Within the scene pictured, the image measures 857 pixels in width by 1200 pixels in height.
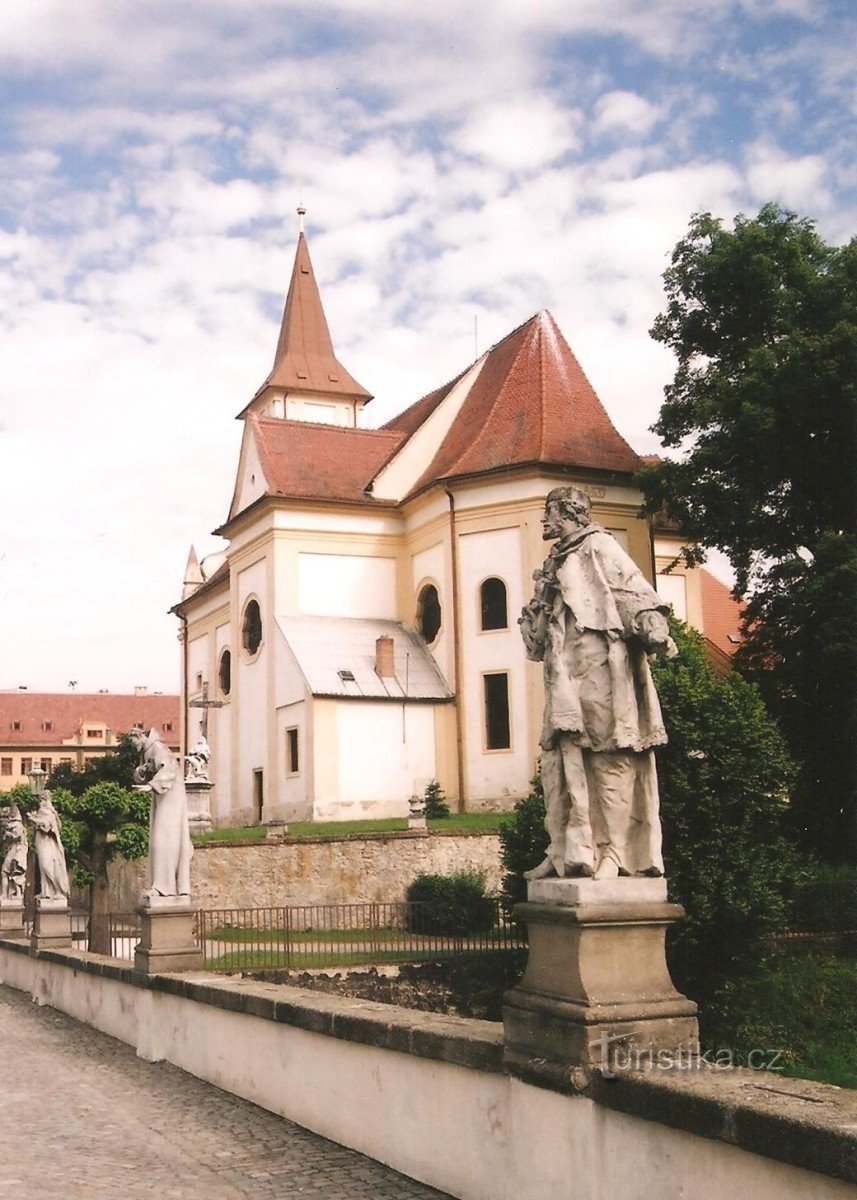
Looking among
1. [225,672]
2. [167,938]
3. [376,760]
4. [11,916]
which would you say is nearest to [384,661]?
[376,760]

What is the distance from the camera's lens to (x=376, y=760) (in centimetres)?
3325

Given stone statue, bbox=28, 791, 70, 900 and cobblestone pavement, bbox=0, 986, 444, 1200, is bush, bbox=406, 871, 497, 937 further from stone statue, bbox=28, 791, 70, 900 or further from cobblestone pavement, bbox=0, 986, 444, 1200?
cobblestone pavement, bbox=0, 986, 444, 1200

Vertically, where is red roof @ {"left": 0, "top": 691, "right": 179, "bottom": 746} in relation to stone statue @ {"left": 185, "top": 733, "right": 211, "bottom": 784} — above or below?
above

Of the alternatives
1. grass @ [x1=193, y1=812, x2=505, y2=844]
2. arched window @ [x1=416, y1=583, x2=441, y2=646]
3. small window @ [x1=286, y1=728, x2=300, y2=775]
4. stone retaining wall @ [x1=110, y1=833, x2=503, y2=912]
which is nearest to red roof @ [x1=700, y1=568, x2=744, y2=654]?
arched window @ [x1=416, y1=583, x2=441, y2=646]

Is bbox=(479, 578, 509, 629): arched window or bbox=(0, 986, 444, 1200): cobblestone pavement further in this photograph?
bbox=(479, 578, 509, 629): arched window

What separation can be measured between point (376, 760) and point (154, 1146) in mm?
26301

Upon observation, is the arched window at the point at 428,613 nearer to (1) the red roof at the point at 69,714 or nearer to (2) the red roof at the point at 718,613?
(2) the red roof at the point at 718,613

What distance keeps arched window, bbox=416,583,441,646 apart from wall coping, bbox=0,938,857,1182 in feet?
93.9

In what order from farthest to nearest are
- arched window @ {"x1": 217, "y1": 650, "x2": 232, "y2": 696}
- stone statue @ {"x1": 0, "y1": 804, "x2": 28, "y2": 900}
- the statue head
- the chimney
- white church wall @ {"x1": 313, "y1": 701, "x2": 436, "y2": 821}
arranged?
arched window @ {"x1": 217, "y1": 650, "x2": 232, "y2": 696}
the chimney
white church wall @ {"x1": 313, "y1": 701, "x2": 436, "y2": 821}
stone statue @ {"x1": 0, "y1": 804, "x2": 28, "y2": 900}
the statue head

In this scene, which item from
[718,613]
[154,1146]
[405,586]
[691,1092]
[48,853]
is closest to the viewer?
[691,1092]

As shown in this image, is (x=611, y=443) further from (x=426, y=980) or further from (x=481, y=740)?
(x=426, y=980)

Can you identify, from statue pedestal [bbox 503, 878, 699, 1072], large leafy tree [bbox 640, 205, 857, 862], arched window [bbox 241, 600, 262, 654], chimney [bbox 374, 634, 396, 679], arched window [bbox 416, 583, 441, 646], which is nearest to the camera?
statue pedestal [bbox 503, 878, 699, 1072]

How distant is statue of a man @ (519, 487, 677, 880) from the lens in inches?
196

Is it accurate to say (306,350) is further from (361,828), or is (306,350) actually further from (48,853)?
(48,853)
